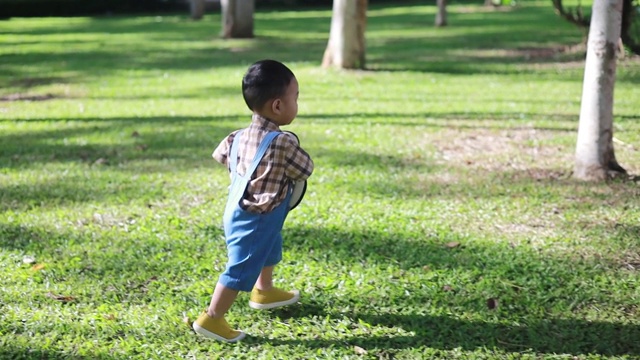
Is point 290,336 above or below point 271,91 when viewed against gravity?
below

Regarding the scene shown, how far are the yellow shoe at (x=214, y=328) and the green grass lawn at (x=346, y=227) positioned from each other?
2.1 inches

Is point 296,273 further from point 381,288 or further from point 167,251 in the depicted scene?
point 167,251

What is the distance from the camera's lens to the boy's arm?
3.66 meters

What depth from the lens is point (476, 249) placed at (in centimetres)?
510

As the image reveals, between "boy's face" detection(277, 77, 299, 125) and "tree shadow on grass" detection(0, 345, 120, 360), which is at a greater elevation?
"boy's face" detection(277, 77, 299, 125)

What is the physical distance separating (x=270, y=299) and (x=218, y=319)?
442 millimetres

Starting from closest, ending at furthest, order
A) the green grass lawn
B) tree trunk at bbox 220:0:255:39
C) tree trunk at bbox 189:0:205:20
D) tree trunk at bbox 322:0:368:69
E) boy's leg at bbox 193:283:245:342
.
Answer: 1. boy's leg at bbox 193:283:245:342
2. the green grass lawn
3. tree trunk at bbox 322:0:368:69
4. tree trunk at bbox 220:0:255:39
5. tree trunk at bbox 189:0:205:20

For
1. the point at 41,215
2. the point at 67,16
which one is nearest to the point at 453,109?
the point at 41,215

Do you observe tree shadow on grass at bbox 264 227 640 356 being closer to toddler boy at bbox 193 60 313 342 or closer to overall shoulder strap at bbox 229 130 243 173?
toddler boy at bbox 193 60 313 342

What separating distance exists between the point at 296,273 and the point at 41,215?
217cm

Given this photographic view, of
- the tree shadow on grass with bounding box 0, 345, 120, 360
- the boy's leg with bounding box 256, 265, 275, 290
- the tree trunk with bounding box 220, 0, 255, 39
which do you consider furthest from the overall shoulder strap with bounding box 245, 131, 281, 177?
the tree trunk with bounding box 220, 0, 255, 39

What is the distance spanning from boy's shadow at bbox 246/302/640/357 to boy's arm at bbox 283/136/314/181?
0.79m

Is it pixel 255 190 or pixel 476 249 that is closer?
pixel 255 190

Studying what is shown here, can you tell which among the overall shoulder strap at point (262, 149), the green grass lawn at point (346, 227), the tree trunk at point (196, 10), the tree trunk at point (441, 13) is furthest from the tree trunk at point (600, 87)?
the tree trunk at point (196, 10)
